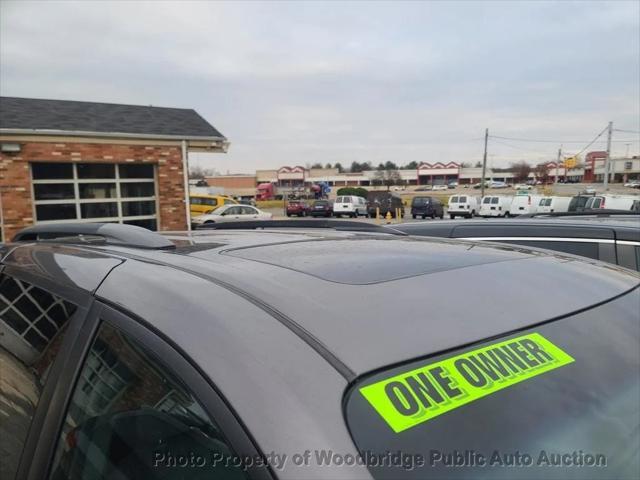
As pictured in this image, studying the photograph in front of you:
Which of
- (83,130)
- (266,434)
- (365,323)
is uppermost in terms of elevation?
(83,130)

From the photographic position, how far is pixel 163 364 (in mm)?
947

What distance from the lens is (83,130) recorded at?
1301cm

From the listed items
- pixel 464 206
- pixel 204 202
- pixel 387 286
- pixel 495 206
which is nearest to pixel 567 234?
pixel 387 286

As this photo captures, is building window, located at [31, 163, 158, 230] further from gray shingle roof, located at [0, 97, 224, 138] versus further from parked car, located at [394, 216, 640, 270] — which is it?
parked car, located at [394, 216, 640, 270]

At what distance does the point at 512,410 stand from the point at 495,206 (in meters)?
35.3

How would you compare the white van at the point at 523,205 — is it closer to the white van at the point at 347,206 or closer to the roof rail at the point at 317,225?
the white van at the point at 347,206

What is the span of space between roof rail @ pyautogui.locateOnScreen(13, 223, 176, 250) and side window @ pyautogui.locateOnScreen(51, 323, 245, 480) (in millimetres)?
608

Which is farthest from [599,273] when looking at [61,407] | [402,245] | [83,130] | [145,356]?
[83,130]

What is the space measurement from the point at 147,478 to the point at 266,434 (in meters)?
0.40

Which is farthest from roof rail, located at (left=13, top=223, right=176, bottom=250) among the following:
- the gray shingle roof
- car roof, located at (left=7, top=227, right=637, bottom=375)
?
the gray shingle roof

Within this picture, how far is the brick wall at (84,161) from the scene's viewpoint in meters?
12.1

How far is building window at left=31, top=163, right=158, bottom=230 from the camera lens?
12.8 metres

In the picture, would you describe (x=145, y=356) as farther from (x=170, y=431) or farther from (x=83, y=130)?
(x=83, y=130)

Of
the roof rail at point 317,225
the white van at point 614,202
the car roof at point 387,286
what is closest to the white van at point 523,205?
the white van at point 614,202
